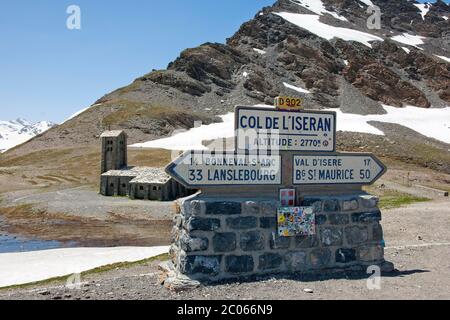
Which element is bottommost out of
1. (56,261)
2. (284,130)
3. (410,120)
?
(56,261)

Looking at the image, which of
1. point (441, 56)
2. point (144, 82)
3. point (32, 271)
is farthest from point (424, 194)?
point (441, 56)

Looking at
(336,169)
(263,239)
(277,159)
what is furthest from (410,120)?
(263,239)

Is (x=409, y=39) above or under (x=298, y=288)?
above

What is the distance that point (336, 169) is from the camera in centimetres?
1104

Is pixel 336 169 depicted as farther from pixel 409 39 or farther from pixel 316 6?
pixel 316 6

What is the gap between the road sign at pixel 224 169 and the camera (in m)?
9.70

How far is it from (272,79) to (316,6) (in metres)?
74.9

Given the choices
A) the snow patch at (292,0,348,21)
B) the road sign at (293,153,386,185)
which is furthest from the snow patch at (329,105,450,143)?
the road sign at (293,153,386,185)

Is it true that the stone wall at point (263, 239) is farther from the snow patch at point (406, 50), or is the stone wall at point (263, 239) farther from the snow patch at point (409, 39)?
the snow patch at point (409, 39)

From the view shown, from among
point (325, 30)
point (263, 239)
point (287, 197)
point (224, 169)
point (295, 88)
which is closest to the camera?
point (263, 239)

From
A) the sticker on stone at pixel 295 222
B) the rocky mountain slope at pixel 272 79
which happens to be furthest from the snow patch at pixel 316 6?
the sticker on stone at pixel 295 222

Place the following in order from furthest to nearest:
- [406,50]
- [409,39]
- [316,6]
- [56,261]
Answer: [316,6] → [409,39] → [406,50] → [56,261]

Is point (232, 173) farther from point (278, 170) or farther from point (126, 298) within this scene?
point (126, 298)

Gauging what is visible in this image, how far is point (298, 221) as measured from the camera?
33.1 feet
